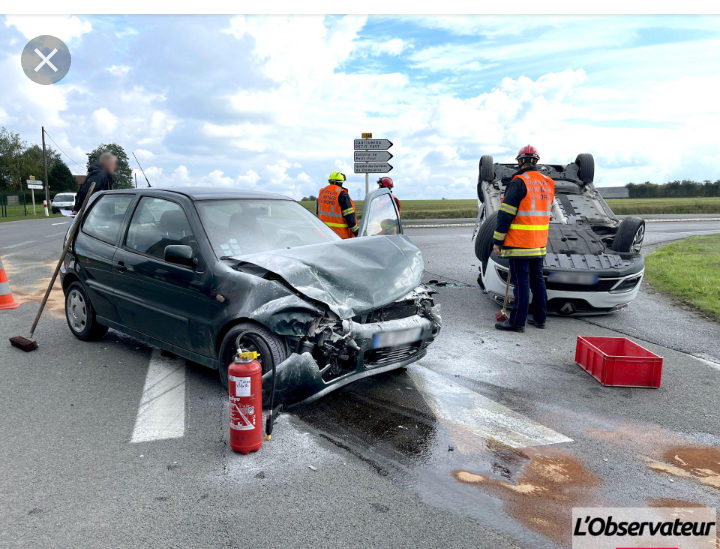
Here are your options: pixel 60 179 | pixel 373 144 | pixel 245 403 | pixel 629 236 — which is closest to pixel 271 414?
pixel 245 403

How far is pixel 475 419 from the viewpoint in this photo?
398cm

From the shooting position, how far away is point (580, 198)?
886cm

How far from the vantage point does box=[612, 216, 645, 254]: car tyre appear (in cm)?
750

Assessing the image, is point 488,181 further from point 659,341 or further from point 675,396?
point 675,396

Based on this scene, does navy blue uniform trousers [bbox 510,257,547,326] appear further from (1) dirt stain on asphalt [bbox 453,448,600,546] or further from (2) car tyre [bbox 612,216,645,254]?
(1) dirt stain on asphalt [bbox 453,448,600,546]

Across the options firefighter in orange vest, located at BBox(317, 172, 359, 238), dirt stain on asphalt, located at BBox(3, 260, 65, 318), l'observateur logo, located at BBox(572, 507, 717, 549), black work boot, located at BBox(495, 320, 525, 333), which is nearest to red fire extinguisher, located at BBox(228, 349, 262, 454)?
l'observateur logo, located at BBox(572, 507, 717, 549)

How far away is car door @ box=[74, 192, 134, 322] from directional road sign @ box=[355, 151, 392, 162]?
10251mm

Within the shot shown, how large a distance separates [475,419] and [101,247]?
3.98 meters

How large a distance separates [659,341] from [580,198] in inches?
127

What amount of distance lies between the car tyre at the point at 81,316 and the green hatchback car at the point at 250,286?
22 mm

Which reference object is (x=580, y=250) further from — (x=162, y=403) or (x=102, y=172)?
(x=102, y=172)

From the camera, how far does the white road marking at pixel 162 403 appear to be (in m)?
3.68

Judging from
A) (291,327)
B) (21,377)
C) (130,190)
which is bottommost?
(21,377)

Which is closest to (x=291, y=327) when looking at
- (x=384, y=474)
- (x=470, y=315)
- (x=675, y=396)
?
(x=384, y=474)
